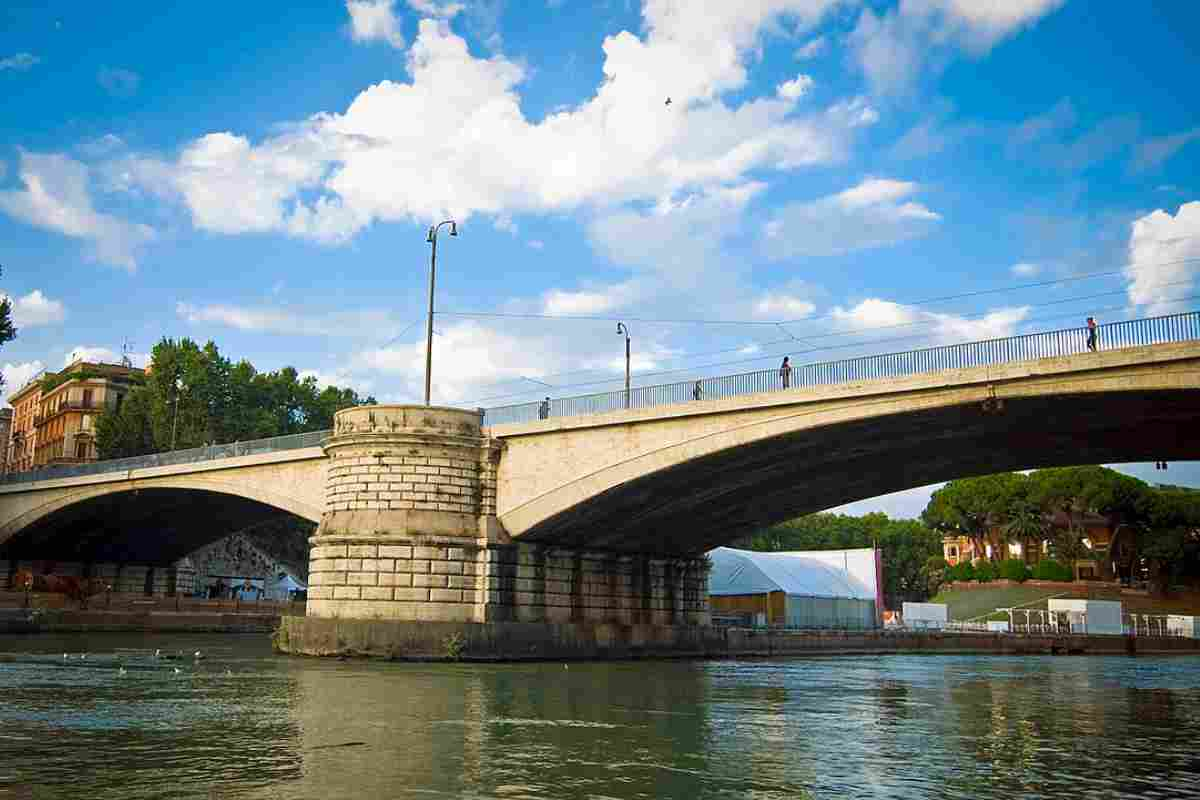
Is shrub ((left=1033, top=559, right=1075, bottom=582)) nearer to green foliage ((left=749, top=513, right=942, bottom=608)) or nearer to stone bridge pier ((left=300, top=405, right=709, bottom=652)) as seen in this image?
green foliage ((left=749, top=513, right=942, bottom=608))

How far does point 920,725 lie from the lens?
20641 millimetres

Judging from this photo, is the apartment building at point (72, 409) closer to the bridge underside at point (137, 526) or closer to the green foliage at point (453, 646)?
the bridge underside at point (137, 526)

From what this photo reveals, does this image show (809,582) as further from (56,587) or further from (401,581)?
(56,587)

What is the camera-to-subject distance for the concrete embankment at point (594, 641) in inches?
1452

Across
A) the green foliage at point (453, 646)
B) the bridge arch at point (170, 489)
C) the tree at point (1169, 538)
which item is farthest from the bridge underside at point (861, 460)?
the tree at point (1169, 538)

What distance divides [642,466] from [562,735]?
20404 mm

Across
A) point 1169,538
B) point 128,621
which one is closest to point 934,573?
point 1169,538

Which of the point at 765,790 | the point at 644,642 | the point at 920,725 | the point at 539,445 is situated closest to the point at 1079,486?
the point at 644,642

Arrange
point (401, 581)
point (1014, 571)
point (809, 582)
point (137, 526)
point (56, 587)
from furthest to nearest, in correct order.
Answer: point (1014, 571), point (137, 526), point (809, 582), point (56, 587), point (401, 581)

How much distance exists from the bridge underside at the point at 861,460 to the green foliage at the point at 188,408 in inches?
2135

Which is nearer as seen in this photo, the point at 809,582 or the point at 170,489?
the point at 170,489

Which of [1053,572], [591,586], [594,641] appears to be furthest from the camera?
[1053,572]

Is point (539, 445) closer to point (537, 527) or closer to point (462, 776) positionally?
point (537, 527)

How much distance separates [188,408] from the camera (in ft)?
300
